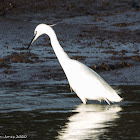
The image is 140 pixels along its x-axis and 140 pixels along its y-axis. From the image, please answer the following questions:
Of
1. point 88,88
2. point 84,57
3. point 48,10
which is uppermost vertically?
point 48,10

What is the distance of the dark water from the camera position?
26.2ft

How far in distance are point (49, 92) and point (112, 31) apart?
40.6ft

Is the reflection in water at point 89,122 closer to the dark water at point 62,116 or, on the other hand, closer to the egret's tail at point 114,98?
the dark water at point 62,116

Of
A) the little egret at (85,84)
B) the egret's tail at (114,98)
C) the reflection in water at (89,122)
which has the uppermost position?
the little egret at (85,84)

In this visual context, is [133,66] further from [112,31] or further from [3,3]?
[3,3]

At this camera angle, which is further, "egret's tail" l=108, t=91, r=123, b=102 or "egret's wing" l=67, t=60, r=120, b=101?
"egret's wing" l=67, t=60, r=120, b=101

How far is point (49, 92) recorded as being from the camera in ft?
39.9

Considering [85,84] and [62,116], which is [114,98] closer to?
[85,84]

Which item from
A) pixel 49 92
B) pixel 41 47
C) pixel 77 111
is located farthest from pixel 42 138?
pixel 41 47

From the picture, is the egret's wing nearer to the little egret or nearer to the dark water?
the little egret

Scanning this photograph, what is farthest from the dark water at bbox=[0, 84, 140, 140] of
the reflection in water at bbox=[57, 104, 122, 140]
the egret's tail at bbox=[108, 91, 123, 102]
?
the egret's tail at bbox=[108, 91, 123, 102]

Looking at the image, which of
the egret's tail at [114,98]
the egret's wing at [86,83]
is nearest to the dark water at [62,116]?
the egret's tail at [114,98]

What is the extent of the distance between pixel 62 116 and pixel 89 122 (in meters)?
0.69

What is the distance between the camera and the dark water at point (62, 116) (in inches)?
315
